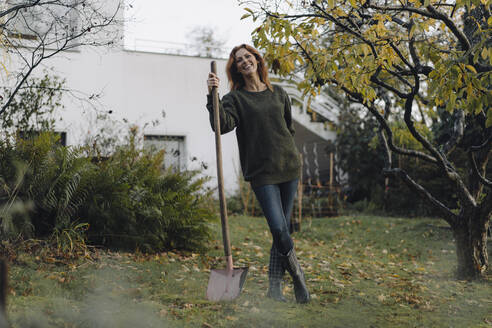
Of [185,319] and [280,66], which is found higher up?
[280,66]

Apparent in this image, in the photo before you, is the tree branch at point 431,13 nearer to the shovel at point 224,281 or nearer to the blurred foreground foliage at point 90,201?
the shovel at point 224,281

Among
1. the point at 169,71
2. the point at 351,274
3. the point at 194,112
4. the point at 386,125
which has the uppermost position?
the point at 169,71

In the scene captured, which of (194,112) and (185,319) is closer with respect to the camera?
(185,319)

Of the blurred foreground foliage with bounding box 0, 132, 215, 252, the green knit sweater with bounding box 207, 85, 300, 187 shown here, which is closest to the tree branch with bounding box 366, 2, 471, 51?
the green knit sweater with bounding box 207, 85, 300, 187

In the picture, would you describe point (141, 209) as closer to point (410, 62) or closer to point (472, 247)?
point (410, 62)

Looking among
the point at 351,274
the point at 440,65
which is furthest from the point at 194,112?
the point at 440,65

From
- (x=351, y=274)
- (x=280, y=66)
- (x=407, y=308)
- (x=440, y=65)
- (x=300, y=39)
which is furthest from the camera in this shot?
(x=351, y=274)

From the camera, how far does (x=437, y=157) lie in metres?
5.04

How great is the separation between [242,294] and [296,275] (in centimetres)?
62

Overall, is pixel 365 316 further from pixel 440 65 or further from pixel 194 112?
pixel 194 112

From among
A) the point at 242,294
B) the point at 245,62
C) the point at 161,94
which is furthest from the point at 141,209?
the point at 161,94

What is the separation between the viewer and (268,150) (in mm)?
3725

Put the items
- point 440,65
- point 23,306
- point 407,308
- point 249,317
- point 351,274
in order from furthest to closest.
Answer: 1. point 351,274
2. point 407,308
3. point 440,65
4. point 249,317
5. point 23,306

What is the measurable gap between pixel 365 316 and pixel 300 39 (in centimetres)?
249
